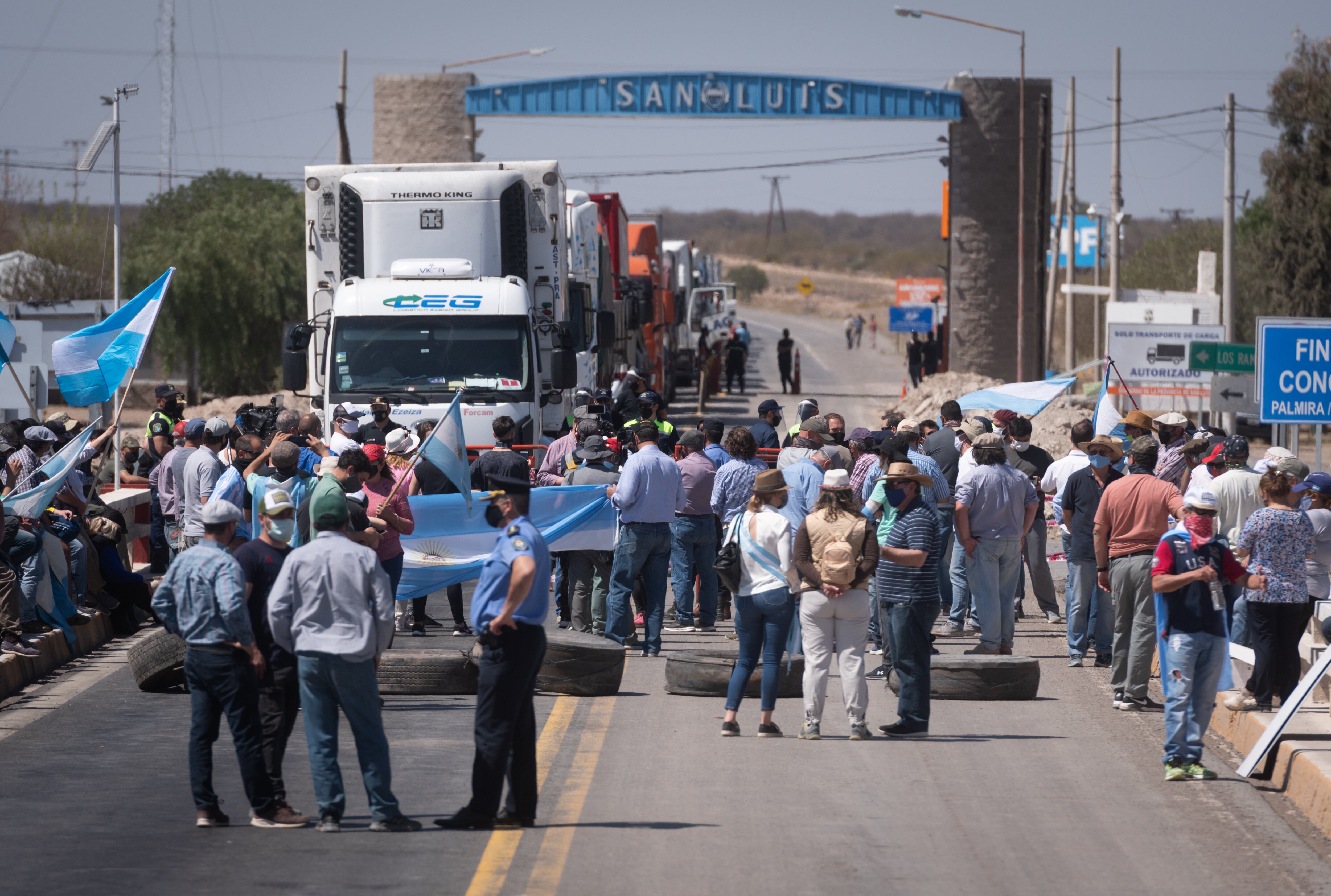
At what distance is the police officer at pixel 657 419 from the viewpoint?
1681 centimetres

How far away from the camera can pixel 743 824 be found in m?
7.73

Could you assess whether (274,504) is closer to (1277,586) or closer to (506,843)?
(506,843)

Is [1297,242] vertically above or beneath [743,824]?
above

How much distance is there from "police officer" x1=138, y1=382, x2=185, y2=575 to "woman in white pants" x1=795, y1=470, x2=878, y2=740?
765 cm

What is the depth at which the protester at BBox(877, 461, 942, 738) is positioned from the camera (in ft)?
32.1

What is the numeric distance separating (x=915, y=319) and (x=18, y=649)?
49125 millimetres

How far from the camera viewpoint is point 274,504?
8000 millimetres

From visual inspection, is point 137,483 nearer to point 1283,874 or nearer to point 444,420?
point 444,420

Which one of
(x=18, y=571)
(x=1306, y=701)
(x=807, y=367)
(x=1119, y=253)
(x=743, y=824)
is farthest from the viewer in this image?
(x=807, y=367)

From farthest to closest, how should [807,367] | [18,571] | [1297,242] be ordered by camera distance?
[807,367], [1297,242], [18,571]

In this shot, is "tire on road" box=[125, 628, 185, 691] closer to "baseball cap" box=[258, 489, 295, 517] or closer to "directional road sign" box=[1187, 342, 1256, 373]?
"baseball cap" box=[258, 489, 295, 517]

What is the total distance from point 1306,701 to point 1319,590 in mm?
748

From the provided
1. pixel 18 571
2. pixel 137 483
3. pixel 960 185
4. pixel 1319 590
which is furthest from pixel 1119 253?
pixel 18 571

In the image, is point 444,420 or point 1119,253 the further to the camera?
point 1119,253
